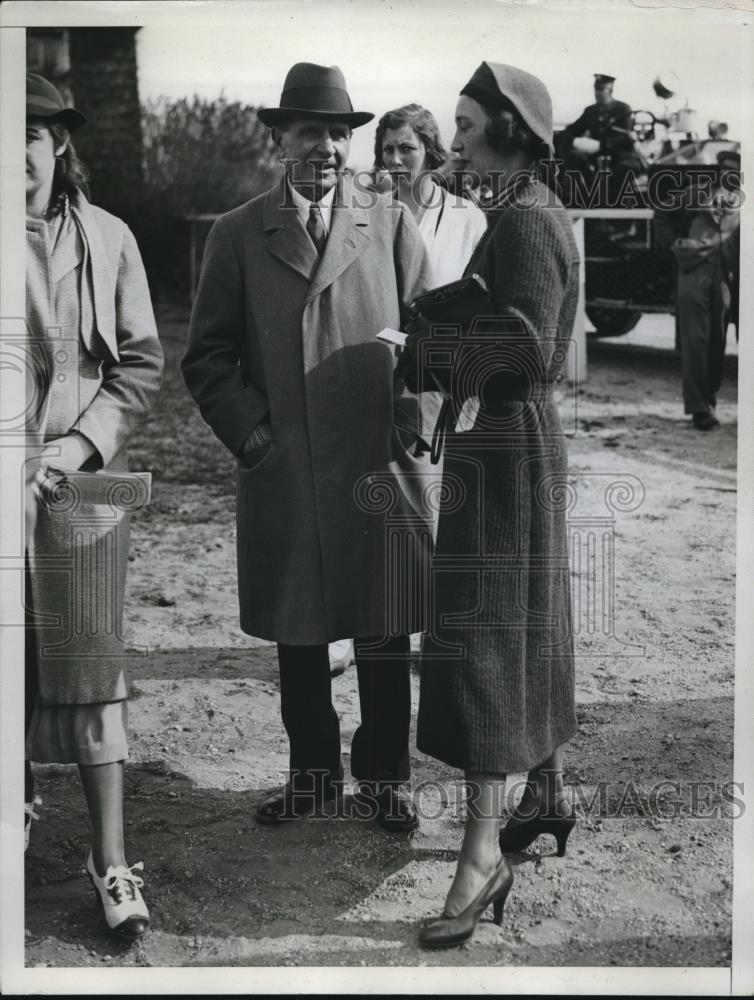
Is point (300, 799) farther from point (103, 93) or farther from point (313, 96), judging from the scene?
point (103, 93)

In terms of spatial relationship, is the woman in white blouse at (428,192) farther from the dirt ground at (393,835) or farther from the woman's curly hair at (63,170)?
the woman's curly hair at (63,170)

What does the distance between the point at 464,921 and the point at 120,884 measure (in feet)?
2.80

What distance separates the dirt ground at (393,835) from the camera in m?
3.20

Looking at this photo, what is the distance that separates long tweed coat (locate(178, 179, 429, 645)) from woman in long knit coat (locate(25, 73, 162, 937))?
38 cm

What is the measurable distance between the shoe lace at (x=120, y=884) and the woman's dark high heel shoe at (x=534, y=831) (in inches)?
38.8

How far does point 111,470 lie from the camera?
10.9 ft

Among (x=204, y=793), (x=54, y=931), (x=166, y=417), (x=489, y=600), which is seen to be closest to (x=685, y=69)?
(x=489, y=600)

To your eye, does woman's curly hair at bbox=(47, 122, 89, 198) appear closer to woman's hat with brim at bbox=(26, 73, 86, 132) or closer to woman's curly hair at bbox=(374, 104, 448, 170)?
woman's hat with brim at bbox=(26, 73, 86, 132)

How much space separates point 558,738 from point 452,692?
368mm

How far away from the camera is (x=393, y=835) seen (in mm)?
3654

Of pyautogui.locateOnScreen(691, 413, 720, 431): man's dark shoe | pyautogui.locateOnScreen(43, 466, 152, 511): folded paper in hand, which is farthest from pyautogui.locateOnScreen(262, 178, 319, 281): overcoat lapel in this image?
pyautogui.locateOnScreen(691, 413, 720, 431): man's dark shoe

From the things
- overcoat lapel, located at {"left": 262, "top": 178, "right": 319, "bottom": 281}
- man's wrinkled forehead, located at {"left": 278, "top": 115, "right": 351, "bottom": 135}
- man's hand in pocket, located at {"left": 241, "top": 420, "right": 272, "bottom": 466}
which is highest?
man's wrinkled forehead, located at {"left": 278, "top": 115, "right": 351, "bottom": 135}

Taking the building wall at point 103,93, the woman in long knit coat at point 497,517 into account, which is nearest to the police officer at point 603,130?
the woman in long knit coat at point 497,517

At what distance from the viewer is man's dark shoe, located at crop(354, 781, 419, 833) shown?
3.67m
